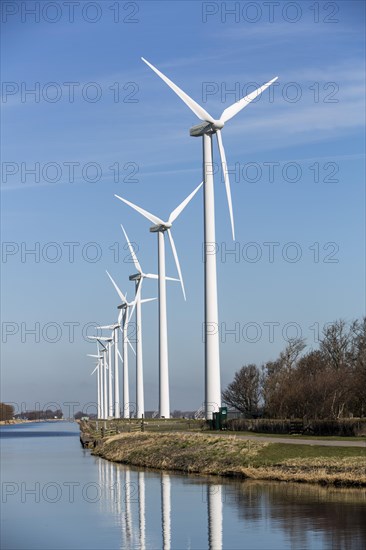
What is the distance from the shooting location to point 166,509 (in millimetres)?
33219

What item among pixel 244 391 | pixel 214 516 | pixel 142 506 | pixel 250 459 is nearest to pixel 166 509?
pixel 142 506

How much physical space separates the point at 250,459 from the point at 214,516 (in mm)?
14632

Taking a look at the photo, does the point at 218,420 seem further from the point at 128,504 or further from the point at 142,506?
the point at 142,506

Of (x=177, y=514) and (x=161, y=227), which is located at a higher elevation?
(x=161, y=227)

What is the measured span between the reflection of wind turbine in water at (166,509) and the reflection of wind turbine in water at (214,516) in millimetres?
1097

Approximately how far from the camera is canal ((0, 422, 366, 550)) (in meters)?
26.2

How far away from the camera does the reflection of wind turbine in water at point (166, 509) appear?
88.4 feet

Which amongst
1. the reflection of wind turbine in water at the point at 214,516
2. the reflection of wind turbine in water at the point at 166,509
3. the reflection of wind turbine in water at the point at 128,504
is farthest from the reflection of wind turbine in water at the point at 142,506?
the reflection of wind turbine in water at the point at 214,516

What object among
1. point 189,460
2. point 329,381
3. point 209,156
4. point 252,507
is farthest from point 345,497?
point 329,381

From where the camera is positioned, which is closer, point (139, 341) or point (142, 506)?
point (142, 506)

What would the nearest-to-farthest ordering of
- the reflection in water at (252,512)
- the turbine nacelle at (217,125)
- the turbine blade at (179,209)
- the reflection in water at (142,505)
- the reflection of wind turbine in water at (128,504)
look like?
the reflection in water at (252,512) < the reflection in water at (142,505) < the reflection of wind turbine in water at (128,504) < the turbine nacelle at (217,125) < the turbine blade at (179,209)

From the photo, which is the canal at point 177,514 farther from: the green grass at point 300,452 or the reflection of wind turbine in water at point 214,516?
the green grass at point 300,452

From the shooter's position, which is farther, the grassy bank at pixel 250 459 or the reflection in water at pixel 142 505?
the grassy bank at pixel 250 459

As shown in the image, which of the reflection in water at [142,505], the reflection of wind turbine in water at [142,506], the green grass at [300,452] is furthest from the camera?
the green grass at [300,452]
